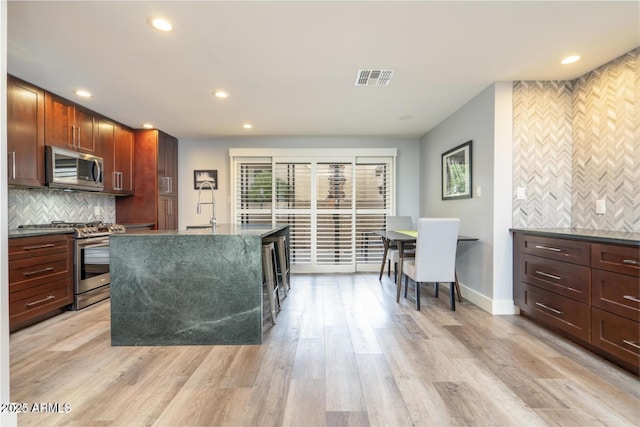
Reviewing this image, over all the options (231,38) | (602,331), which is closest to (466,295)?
(602,331)

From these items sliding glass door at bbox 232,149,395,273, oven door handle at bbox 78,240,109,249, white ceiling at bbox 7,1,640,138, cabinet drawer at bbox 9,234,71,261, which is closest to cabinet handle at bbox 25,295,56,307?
cabinet drawer at bbox 9,234,71,261

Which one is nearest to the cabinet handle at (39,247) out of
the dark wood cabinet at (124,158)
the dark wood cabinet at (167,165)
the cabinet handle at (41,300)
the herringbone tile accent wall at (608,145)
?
the cabinet handle at (41,300)

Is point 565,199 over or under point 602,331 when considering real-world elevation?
over

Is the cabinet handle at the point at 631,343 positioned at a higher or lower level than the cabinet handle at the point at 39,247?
lower

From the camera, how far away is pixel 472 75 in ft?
9.34

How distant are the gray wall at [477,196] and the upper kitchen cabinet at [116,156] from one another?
461 centimetres

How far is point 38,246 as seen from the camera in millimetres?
2785

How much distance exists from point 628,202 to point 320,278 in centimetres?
354

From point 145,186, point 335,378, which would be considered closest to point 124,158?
point 145,186

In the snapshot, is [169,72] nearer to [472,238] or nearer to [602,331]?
[472,238]

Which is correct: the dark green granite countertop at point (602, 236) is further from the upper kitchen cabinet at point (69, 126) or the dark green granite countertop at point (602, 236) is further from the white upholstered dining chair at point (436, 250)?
the upper kitchen cabinet at point (69, 126)

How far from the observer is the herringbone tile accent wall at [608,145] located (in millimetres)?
2441

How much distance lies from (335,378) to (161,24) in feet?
8.43

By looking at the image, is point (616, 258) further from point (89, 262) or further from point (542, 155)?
point (89, 262)
